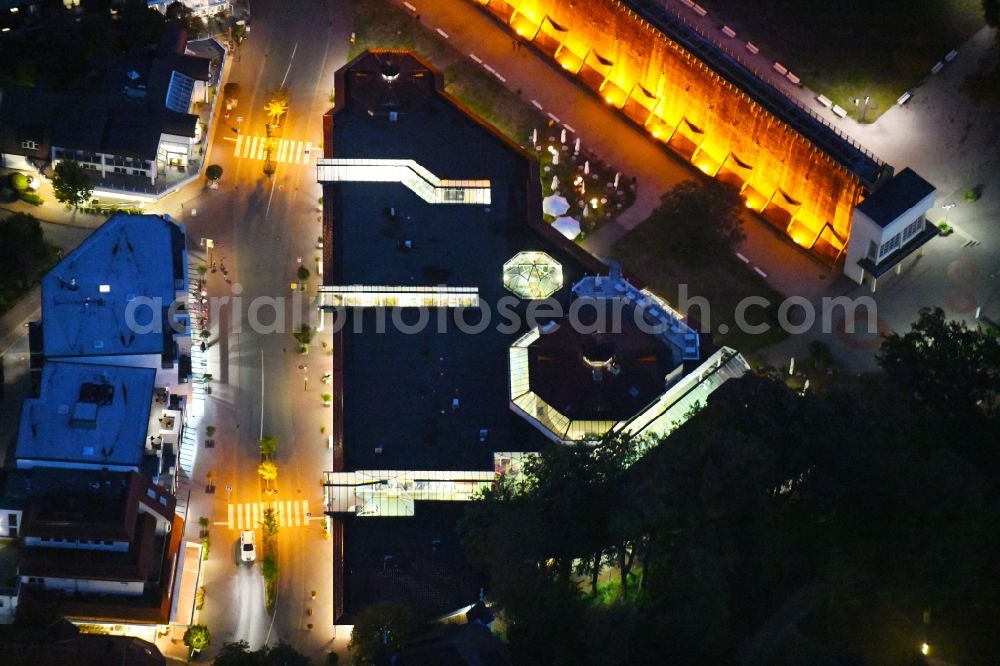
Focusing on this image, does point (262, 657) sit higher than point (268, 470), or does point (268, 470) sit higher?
point (268, 470)

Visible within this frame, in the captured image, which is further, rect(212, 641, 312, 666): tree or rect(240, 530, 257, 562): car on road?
rect(240, 530, 257, 562): car on road

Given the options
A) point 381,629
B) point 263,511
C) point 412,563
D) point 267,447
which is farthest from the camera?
point 267,447

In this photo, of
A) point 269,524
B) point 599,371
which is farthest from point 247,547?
point 599,371

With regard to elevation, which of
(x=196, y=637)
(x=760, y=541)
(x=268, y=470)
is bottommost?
(x=196, y=637)

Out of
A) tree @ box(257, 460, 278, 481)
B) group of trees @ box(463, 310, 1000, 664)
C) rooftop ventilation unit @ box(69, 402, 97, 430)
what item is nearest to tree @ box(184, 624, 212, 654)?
tree @ box(257, 460, 278, 481)

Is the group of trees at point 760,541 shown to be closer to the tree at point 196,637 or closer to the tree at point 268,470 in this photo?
the tree at point 196,637

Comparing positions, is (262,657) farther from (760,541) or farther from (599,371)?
(760,541)

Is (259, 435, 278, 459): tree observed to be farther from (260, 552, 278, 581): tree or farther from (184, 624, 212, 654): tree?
(184, 624, 212, 654): tree
